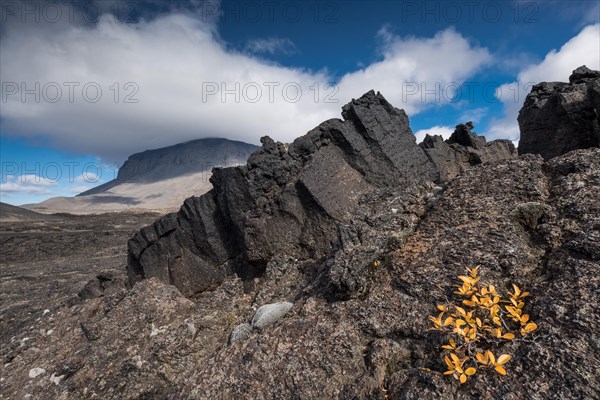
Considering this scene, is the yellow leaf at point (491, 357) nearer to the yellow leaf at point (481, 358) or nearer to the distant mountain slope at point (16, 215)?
the yellow leaf at point (481, 358)

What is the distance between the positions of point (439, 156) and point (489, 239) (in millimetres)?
16331

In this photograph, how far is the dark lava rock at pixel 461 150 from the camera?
65.9 ft

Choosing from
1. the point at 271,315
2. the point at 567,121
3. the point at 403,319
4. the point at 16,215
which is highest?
the point at 567,121

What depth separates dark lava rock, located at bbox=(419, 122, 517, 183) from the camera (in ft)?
65.9

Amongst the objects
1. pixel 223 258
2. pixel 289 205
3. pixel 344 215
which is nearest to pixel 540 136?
pixel 344 215

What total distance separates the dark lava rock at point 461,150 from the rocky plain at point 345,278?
16.9 ft

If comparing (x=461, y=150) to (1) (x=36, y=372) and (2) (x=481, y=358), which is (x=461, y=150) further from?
(1) (x=36, y=372)

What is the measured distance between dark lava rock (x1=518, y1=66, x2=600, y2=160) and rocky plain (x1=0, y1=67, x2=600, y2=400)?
0.24 ft

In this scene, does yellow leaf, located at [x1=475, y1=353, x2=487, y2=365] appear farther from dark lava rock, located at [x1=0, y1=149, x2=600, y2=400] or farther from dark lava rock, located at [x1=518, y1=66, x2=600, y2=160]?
dark lava rock, located at [x1=518, y1=66, x2=600, y2=160]

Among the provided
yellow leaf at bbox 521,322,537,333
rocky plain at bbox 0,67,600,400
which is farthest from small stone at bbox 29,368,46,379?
yellow leaf at bbox 521,322,537,333

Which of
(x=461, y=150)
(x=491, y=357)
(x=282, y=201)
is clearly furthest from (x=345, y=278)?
(x=461, y=150)

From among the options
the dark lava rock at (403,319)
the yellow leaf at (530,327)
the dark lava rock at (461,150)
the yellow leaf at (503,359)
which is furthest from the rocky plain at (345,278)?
the dark lava rock at (461,150)

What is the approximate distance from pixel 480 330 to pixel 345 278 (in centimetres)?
223

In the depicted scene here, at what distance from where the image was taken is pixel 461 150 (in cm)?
2516
